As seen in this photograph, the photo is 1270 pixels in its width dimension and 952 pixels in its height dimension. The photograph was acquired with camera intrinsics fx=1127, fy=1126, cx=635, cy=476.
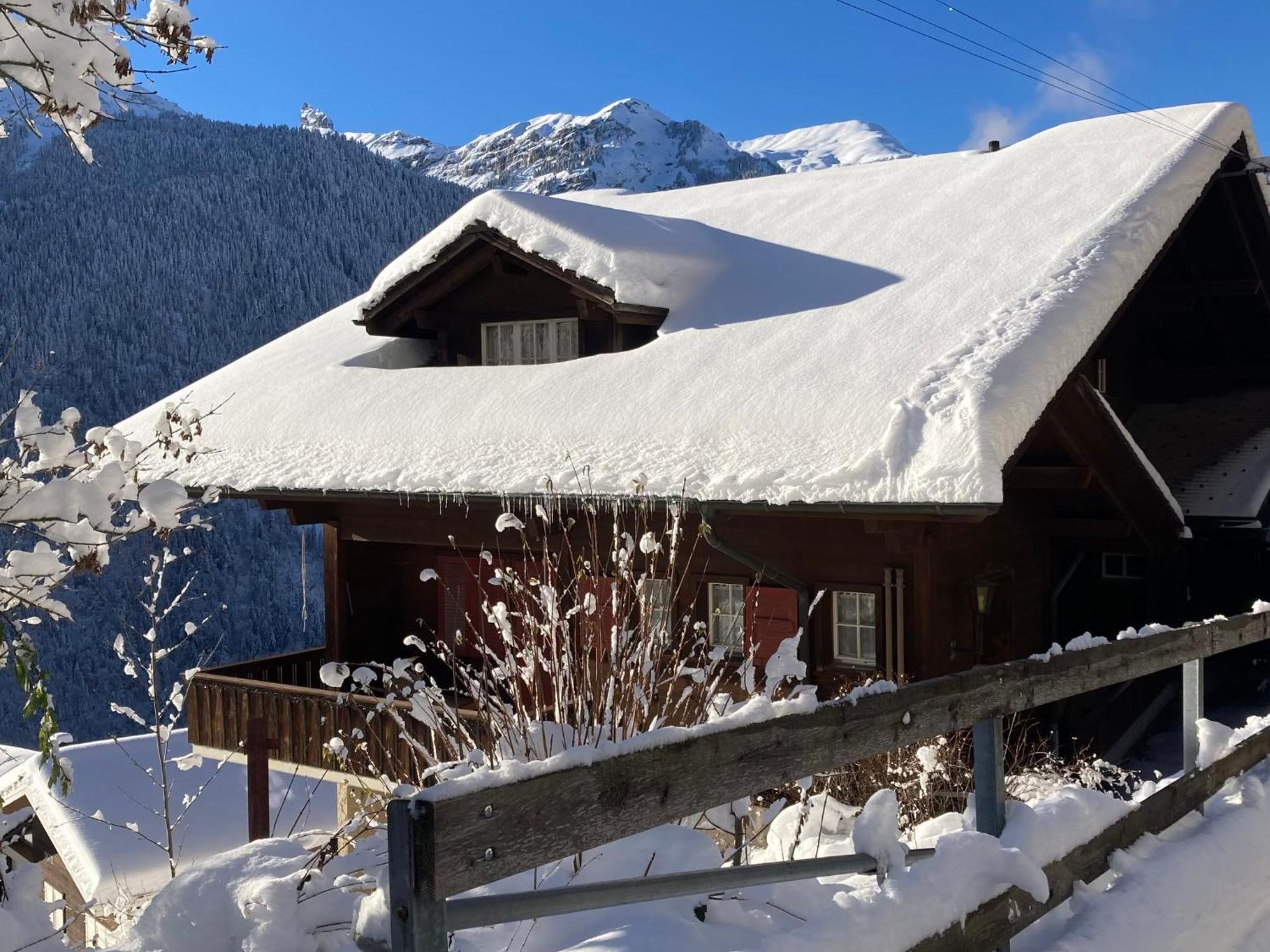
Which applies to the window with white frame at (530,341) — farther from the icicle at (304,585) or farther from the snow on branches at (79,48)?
the snow on branches at (79,48)

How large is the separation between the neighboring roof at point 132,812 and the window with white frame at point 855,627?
5.17 meters

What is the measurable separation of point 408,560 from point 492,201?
406 centimetres

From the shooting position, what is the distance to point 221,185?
7869 cm

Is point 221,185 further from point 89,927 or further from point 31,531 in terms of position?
point 31,531

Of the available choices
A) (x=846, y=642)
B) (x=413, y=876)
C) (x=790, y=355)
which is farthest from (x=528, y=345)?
(x=413, y=876)

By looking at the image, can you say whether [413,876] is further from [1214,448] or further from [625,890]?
[1214,448]

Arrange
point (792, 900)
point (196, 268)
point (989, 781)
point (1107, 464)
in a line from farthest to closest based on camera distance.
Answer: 1. point (196, 268)
2. point (1107, 464)
3. point (989, 781)
4. point (792, 900)

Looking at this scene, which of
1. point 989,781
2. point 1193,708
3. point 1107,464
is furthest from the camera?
point 1107,464

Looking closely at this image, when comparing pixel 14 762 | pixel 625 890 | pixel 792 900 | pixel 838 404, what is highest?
pixel 838 404

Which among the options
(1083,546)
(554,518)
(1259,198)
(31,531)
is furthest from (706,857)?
(1259,198)

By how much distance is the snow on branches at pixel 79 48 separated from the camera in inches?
110

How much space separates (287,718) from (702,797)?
9.27 metres

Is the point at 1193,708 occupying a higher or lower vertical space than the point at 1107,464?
lower

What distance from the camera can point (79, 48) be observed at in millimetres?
2885
